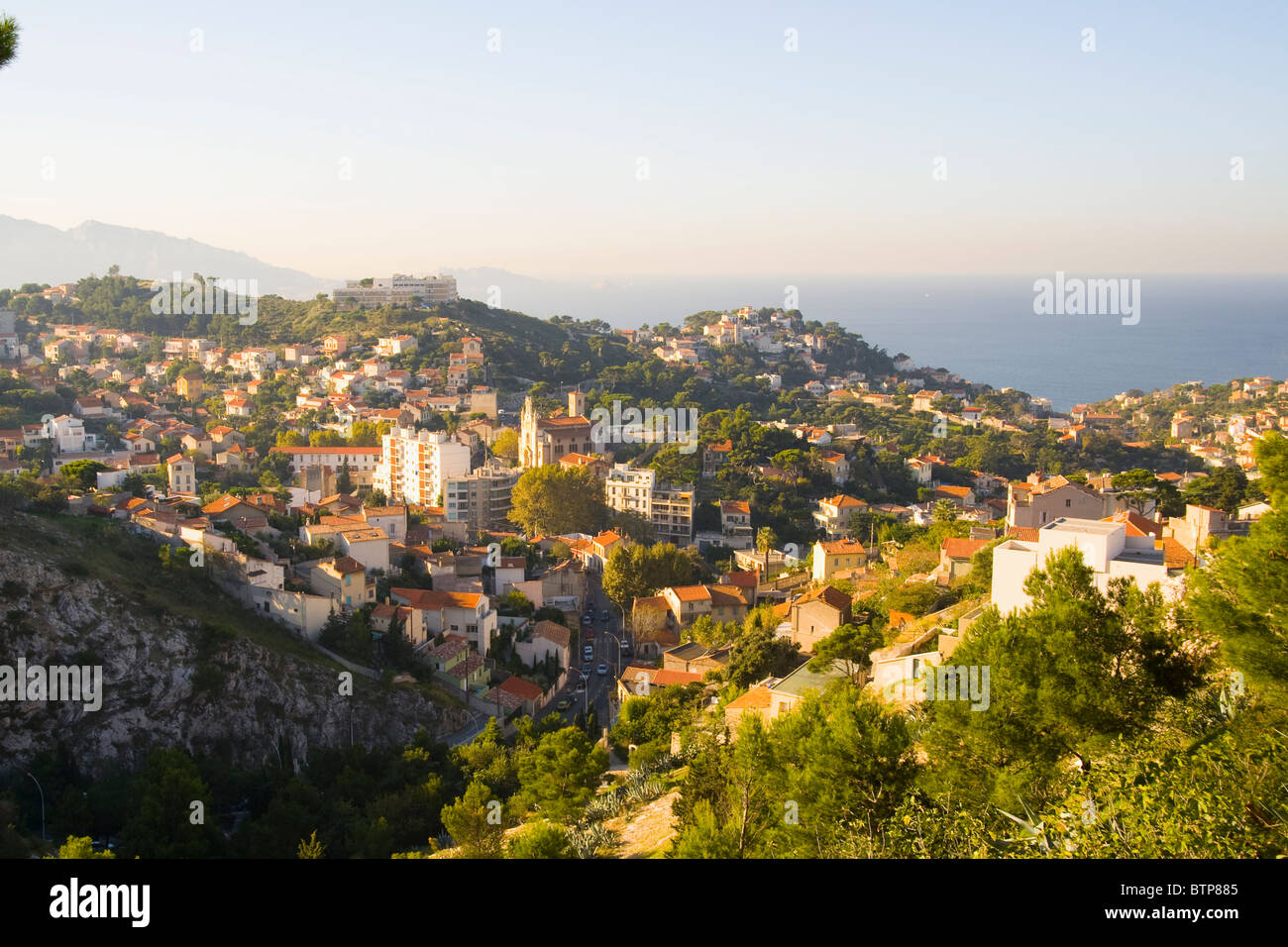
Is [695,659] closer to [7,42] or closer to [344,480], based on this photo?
[7,42]

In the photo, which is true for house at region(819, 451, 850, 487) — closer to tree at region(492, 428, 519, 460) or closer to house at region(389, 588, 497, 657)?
tree at region(492, 428, 519, 460)

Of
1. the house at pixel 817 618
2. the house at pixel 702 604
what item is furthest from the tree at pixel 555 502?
the house at pixel 817 618

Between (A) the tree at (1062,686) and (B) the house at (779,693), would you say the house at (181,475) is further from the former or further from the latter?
(A) the tree at (1062,686)

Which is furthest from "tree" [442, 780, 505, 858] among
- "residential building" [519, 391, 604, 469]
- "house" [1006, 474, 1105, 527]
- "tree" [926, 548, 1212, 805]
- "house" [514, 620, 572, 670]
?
"residential building" [519, 391, 604, 469]

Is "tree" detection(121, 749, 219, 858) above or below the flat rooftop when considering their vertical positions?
below

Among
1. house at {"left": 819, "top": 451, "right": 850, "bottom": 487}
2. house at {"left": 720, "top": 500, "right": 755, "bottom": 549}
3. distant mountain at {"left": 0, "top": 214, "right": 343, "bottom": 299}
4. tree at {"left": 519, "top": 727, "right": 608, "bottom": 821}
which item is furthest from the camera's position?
distant mountain at {"left": 0, "top": 214, "right": 343, "bottom": 299}
